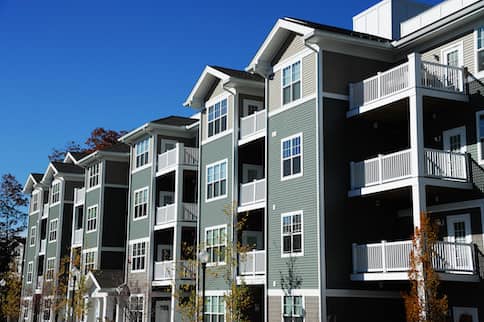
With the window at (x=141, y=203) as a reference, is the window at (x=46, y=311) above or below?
below

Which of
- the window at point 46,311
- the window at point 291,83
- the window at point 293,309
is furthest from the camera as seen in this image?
the window at point 46,311

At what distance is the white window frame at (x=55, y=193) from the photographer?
5725 cm

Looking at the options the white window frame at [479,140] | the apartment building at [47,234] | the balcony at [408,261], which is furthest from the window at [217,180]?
the apartment building at [47,234]

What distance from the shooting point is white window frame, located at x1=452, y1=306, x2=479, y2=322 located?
23.4 metres

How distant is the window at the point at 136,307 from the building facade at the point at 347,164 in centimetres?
676

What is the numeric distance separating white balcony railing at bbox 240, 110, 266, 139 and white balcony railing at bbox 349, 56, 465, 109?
21.5ft

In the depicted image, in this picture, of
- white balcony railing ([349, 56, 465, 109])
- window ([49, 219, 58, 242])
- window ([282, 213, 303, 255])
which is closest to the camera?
white balcony railing ([349, 56, 465, 109])

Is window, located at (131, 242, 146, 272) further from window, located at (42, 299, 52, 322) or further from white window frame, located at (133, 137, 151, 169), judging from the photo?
window, located at (42, 299, 52, 322)

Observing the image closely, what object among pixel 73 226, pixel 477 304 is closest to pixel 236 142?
pixel 477 304

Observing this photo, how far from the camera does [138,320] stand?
41438 millimetres

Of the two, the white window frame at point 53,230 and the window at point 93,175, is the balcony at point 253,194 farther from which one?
the white window frame at point 53,230

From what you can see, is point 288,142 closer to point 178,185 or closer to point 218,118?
point 218,118

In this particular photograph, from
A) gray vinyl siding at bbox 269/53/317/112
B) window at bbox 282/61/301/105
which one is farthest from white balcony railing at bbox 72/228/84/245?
window at bbox 282/61/301/105

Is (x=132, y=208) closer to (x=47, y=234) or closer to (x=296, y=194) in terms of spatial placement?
(x=47, y=234)
